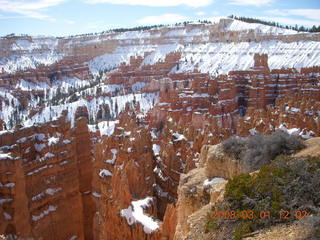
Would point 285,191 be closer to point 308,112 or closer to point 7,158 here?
point 7,158

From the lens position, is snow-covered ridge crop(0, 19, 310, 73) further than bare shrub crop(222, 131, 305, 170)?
Yes

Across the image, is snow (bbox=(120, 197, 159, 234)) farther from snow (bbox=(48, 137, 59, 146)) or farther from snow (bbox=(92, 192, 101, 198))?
snow (bbox=(48, 137, 59, 146))

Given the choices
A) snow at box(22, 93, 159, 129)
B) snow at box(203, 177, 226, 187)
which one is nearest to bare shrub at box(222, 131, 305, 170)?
snow at box(203, 177, 226, 187)

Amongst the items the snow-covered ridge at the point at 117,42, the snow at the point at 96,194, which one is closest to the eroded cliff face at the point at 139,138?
the snow at the point at 96,194

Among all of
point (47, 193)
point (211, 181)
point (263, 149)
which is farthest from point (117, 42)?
point (263, 149)

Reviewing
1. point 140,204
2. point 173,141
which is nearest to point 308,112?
point 173,141

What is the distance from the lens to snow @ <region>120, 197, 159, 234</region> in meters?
10.3

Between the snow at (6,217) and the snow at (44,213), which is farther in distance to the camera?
the snow at (44,213)

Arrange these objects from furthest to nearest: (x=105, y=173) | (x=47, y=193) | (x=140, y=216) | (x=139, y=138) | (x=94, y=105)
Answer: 1. (x=94, y=105)
2. (x=139, y=138)
3. (x=105, y=173)
4. (x=47, y=193)
5. (x=140, y=216)

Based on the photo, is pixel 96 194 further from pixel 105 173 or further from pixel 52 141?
pixel 52 141

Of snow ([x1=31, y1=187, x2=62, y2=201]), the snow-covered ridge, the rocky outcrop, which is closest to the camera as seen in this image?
the rocky outcrop

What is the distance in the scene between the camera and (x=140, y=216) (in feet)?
36.0

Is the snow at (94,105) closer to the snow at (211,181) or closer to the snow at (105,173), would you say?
the snow at (105,173)

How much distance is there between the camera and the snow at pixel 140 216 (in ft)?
33.7
